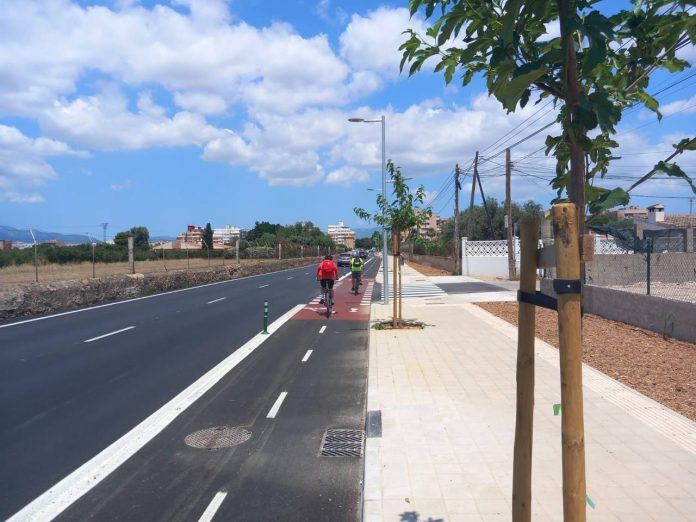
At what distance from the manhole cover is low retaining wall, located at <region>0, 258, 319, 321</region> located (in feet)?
51.0

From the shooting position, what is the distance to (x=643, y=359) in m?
9.91

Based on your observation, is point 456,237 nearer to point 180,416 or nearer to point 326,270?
point 326,270

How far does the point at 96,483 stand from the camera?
5.31 meters

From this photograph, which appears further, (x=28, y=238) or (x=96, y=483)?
(x=28, y=238)

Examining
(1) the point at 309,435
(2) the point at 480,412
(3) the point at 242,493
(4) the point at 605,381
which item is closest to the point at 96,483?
(3) the point at 242,493

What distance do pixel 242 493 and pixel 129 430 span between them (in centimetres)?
239

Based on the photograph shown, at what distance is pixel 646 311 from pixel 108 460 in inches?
435

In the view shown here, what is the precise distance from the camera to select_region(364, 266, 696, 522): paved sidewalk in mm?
4535

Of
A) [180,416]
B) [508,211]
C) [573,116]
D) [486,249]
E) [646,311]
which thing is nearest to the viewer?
[573,116]

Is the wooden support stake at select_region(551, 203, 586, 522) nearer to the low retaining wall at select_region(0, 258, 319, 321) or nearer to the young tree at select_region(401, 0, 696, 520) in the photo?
the young tree at select_region(401, 0, 696, 520)

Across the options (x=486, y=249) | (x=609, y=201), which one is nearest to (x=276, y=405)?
(x=609, y=201)

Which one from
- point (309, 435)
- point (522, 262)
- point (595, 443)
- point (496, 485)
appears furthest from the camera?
point (309, 435)

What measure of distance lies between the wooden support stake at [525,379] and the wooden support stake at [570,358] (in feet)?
1.23

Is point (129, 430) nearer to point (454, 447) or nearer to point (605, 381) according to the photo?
point (454, 447)
